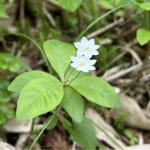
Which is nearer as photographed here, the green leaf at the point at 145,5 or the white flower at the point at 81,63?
the white flower at the point at 81,63

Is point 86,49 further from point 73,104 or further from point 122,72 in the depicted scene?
point 122,72

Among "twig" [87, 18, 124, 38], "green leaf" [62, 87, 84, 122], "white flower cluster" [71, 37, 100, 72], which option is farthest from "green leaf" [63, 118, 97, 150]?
"twig" [87, 18, 124, 38]

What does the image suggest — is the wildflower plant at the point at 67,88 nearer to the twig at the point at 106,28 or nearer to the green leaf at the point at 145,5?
the green leaf at the point at 145,5

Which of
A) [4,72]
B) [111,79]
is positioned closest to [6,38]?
[4,72]

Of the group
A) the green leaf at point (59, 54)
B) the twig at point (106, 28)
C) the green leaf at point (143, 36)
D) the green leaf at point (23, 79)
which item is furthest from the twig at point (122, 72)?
the green leaf at point (23, 79)

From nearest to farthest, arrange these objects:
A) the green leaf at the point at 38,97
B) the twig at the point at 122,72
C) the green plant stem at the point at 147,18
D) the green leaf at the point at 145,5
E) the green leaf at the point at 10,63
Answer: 1. the green leaf at the point at 38,97
2. the green leaf at the point at 145,5
3. the green leaf at the point at 10,63
4. the green plant stem at the point at 147,18
5. the twig at the point at 122,72

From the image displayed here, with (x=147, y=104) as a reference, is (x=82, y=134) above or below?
above

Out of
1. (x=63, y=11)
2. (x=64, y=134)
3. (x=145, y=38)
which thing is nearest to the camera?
(x=145, y=38)

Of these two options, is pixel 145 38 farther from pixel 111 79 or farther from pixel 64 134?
pixel 64 134

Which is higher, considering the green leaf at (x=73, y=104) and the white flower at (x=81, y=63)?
the white flower at (x=81, y=63)
